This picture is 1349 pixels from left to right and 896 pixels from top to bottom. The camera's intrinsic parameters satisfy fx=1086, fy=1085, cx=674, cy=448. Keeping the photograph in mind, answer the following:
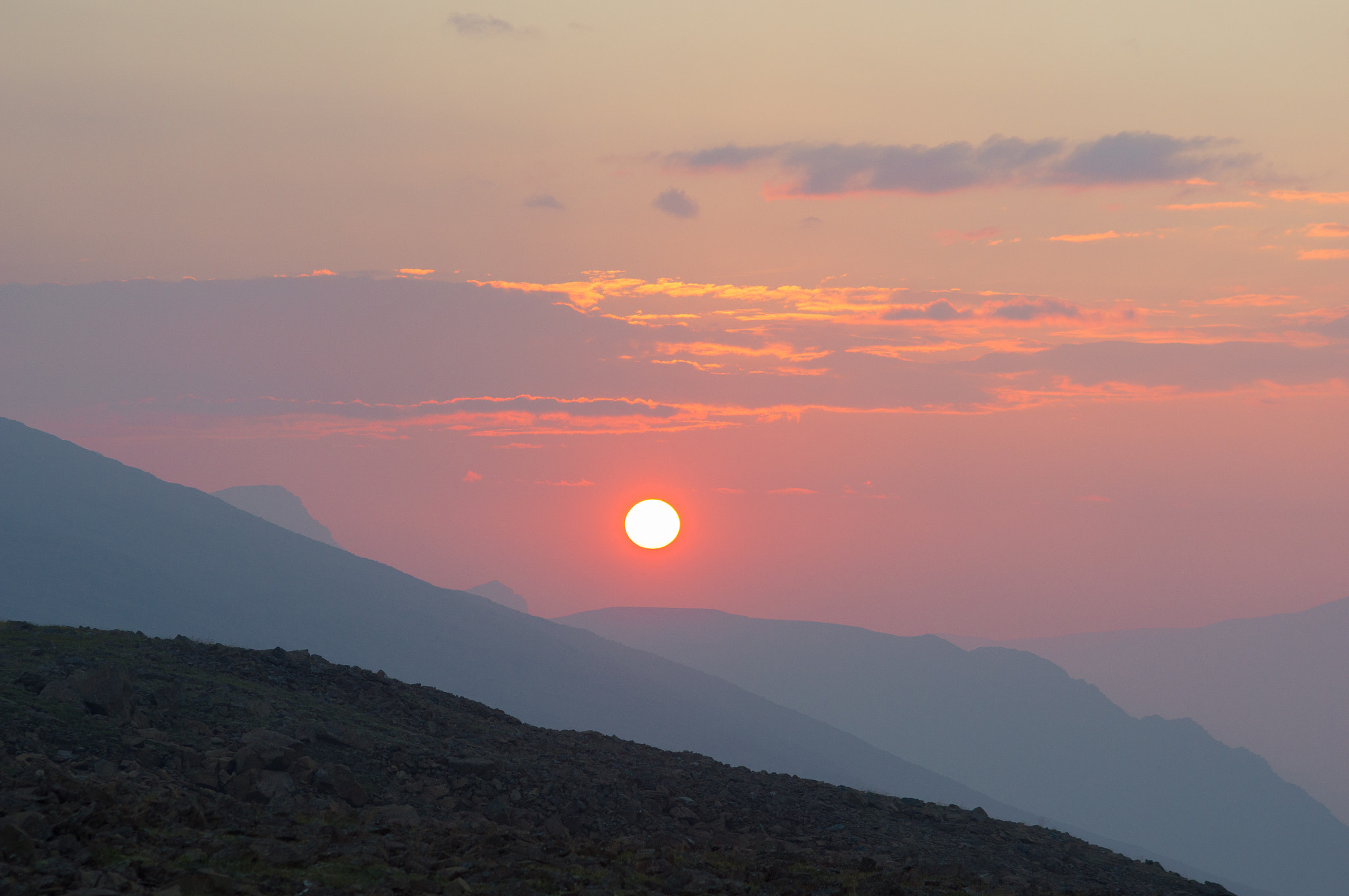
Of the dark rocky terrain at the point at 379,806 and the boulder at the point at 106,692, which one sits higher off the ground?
the boulder at the point at 106,692

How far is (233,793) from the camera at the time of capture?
2295 centimetres

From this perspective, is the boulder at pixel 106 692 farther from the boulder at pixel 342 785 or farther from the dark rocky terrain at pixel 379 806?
the boulder at pixel 342 785

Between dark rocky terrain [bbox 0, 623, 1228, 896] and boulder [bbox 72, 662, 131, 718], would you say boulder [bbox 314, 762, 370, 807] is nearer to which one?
dark rocky terrain [bbox 0, 623, 1228, 896]

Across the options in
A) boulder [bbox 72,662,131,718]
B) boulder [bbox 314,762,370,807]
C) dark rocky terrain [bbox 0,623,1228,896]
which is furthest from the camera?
boulder [bbox 72,662,131,718]

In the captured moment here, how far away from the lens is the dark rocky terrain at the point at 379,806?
687 inches

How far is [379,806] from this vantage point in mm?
24406

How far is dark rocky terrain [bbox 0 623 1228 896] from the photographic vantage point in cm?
1744

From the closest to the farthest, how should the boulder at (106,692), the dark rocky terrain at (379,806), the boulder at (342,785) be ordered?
the dark rocky terrain at (379,806) → the boulder at (342,785) → the boulder at (106,692)

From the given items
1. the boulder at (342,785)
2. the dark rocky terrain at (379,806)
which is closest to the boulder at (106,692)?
the dark rocky terrain at (379,806)

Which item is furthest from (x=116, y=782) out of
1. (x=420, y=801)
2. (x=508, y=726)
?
(x=508, y=726)

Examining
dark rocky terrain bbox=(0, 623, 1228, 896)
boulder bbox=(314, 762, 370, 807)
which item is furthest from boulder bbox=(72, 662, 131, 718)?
boulder bbox=(314, 762, 370, 807)

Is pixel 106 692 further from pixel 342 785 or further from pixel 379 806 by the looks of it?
pixel 379 806

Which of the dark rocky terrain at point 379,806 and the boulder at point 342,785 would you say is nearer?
the dark rocky terrain at point 379,806

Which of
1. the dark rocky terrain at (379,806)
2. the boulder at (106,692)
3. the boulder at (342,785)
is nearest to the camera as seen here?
the dark rocky terrain at (379,806)
